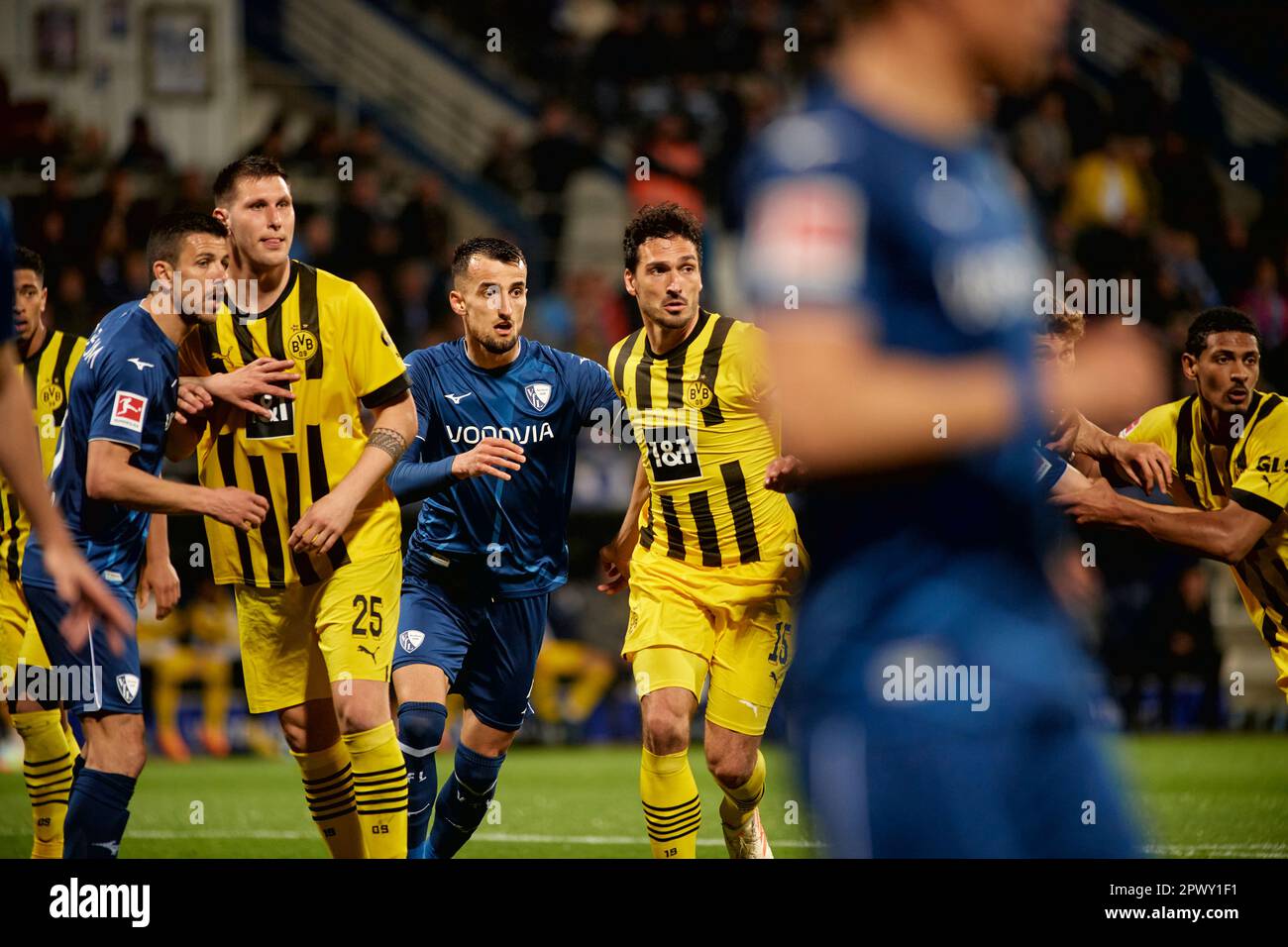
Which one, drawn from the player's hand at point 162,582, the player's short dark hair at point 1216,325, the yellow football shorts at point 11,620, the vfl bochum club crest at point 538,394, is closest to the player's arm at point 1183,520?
the player's short dark hair at point 1216,325

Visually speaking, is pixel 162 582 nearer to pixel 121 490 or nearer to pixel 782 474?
pixel 121 490

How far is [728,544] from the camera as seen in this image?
5742 mm

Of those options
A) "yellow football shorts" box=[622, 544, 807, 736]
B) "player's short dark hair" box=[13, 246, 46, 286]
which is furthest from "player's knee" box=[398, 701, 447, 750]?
"player's short dark hair" box=[13, 246, 46, 286]

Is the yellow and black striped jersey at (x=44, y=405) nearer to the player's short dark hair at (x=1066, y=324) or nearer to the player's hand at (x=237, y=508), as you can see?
the player's hand at (x=237, y=508)

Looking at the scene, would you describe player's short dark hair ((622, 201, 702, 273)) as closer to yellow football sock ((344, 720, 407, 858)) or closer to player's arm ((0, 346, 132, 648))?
yellow football sock ((344, 720, 407, 858))

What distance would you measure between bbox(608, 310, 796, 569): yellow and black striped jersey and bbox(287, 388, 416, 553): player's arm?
95 cm

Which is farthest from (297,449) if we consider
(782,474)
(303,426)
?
(782,474)

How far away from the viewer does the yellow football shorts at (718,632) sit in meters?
5.52

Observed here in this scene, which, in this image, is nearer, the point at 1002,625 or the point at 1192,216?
the point at 1002,625

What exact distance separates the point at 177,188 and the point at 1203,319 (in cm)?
818

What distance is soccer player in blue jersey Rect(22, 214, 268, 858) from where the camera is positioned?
5.16 metres

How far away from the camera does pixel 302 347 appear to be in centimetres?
552
